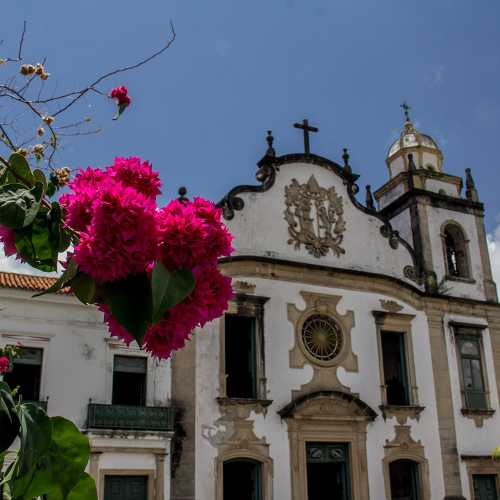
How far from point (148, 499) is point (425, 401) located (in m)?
7.77

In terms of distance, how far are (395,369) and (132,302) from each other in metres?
17.4

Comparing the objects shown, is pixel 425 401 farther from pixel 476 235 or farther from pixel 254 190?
pixel 254 190

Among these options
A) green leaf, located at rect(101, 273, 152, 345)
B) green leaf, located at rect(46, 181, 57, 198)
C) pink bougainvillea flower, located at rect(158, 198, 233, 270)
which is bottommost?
green leaf, located at rect(101, 273, 152, 345)

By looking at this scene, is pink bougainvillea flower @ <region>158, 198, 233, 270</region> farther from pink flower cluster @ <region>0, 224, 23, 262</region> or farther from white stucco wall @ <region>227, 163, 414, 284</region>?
white stucco wall @ <region>227, 163, 414, 284</region>

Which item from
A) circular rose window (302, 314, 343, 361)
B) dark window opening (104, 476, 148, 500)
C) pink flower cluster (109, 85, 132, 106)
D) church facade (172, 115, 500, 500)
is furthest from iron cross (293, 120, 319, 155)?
pink flower cluster (109, 85, 132, 106)

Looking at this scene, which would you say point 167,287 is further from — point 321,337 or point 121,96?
point 321,337

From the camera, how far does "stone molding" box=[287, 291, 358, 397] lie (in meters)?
16.2

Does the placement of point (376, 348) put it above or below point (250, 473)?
above

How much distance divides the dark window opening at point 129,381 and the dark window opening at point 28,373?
64.0 inches

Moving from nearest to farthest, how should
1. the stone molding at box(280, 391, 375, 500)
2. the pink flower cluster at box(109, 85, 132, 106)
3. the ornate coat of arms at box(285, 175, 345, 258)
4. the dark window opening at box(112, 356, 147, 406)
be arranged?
Result: the pink flower cluster at box(109, 85, 132, 106) < the dark window opening at box(112, 356, 147, 406) < the stone molding at box(280, 391, 375, 500) < the ornate coat of arms at box(285, 175, 345, 258)

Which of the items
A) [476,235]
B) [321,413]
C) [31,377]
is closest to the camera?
[31,377]

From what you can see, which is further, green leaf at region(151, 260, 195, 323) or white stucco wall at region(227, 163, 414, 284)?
white stucco wall at region(227, 163, 414, 284)

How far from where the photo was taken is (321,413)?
1593 cm

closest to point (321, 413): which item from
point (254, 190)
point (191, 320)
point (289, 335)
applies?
point (289, 335)
